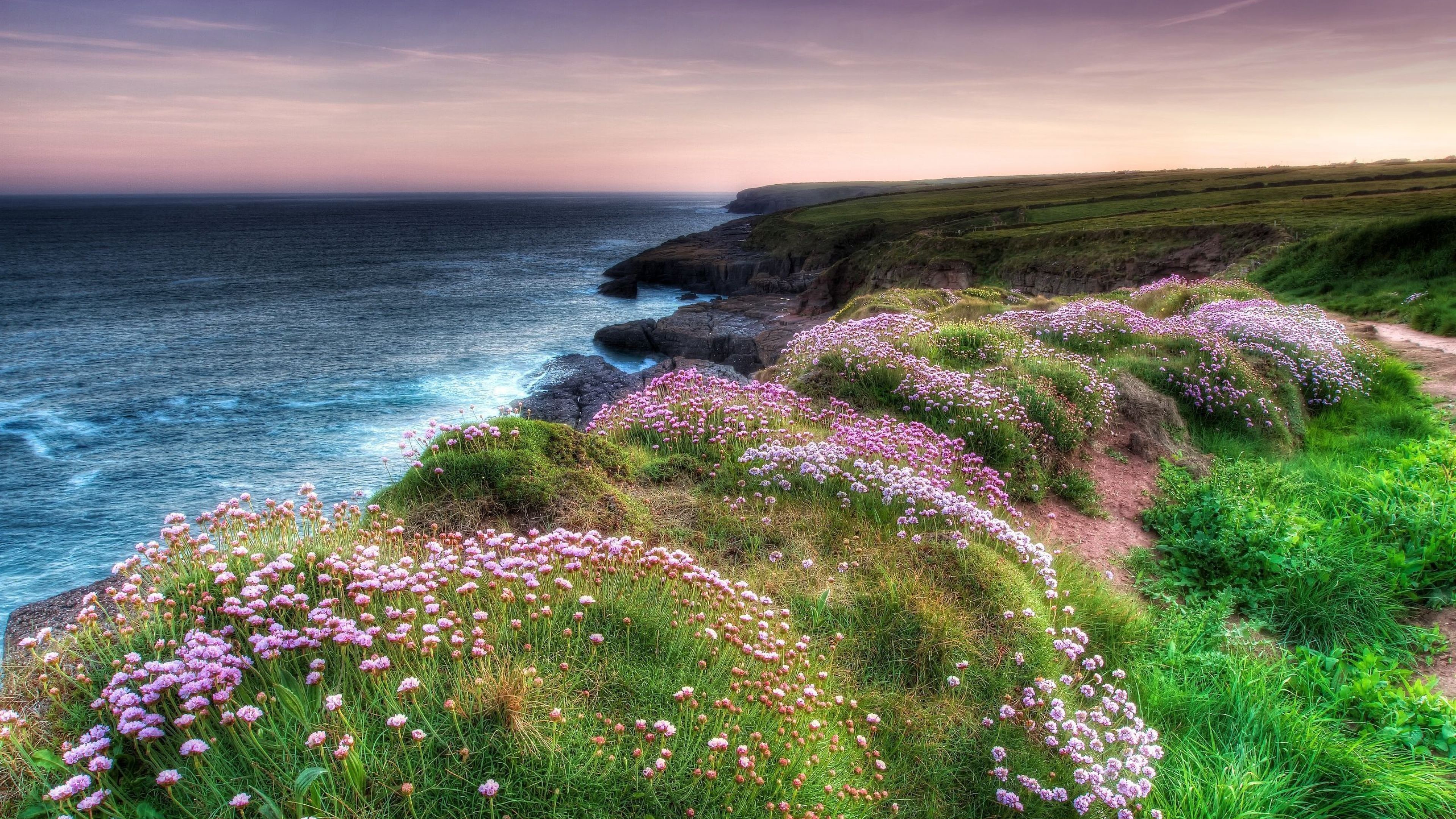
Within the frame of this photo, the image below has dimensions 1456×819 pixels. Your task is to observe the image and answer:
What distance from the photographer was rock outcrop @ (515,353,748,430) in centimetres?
3027

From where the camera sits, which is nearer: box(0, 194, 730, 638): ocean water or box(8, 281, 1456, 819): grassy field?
box(8, 281, 1456, 819): grassy field

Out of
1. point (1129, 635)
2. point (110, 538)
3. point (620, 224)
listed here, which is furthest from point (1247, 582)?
point (620, 224)

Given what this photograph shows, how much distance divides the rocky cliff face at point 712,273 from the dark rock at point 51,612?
209ft

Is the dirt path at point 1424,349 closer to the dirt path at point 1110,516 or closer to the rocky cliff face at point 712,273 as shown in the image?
the dirt path at point 1110,516

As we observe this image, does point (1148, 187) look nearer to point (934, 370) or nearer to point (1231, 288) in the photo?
point (1231, 288)

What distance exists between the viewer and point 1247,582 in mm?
6684

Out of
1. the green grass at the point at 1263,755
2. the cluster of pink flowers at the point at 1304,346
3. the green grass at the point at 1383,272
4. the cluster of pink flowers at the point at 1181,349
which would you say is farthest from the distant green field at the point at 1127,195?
the green grass at the point at 1263,755

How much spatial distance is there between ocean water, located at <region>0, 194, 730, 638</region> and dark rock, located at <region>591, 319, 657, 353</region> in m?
1.42

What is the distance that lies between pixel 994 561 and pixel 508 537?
379 centimetres

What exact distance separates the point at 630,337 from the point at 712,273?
99.2ft

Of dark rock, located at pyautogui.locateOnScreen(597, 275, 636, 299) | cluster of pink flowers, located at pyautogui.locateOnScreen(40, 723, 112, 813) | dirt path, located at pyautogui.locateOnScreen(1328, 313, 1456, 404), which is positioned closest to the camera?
cluster of pink flowers, located at pyautogui.locateOnScreen(40, 723, 112, 813)

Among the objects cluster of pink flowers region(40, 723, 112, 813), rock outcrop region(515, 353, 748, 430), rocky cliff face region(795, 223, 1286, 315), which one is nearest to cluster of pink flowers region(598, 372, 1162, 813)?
cluster of pink flowers region(40, 723, 112, 813)

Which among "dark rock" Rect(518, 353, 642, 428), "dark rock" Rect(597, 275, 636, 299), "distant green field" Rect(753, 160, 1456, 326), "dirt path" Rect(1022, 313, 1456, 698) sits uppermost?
"distant green field" Rect(753, 160, 1456, 326)

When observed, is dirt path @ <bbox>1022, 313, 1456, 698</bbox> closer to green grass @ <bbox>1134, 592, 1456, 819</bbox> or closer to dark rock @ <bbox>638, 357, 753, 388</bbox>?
green grass @ <bbox>1134, 592, 1456, 819</bbox>
